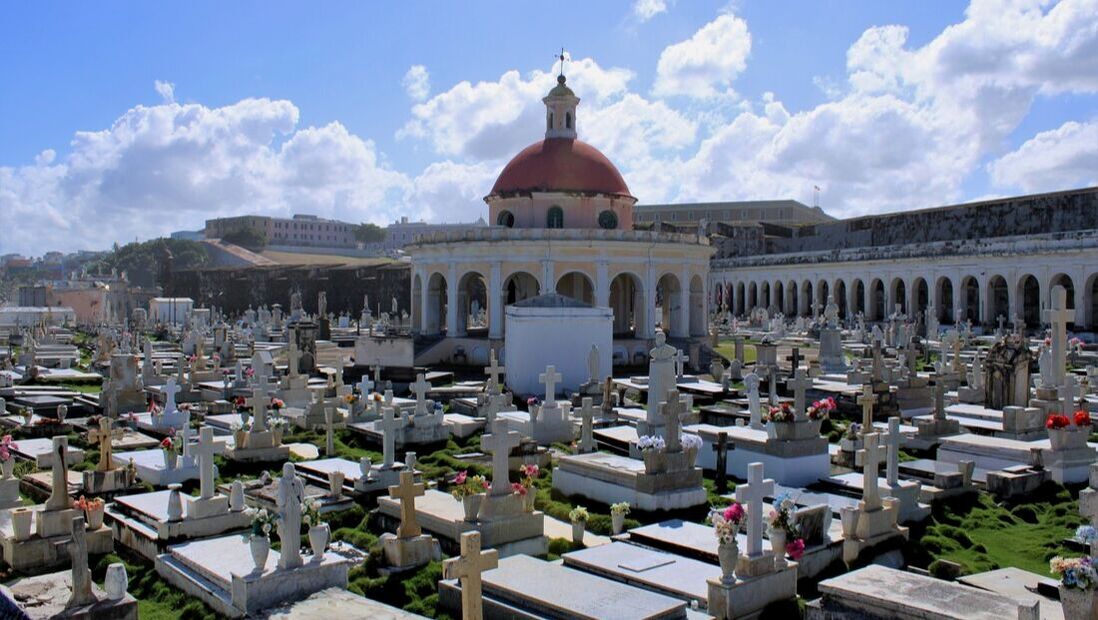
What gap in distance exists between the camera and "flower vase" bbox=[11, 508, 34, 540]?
9.83 meters

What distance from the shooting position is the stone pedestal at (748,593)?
26.1 feet

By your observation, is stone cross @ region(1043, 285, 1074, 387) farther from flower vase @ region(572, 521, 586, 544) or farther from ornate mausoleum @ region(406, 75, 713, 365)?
ornate mausoleum @ region(406, 75, 713, 365)

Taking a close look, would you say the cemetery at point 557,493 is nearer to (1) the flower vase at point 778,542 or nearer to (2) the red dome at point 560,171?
(1) the flower vase at point 778,542

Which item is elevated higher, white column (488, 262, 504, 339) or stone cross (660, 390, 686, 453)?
white column (488, 262, 504, 339)

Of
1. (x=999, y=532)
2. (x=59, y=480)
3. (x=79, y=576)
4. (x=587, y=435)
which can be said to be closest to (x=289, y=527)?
(x=79, y=576)

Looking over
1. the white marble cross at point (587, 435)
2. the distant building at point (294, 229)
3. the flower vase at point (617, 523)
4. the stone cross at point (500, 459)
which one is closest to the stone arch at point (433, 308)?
the white marble cross at point (587, 435)

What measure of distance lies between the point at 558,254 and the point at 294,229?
129 m

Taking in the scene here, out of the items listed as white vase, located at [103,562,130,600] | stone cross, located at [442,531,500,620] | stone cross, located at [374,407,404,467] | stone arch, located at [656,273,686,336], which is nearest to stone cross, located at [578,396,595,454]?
stone cross, located at [374,407,404,467]

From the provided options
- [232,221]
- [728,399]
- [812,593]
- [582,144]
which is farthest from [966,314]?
[232,221]

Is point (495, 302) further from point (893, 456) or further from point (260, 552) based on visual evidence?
point (260, 552)

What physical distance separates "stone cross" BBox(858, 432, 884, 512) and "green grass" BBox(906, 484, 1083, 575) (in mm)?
701

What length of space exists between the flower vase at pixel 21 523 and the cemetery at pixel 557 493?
28mm

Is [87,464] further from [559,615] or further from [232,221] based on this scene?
[232,221]

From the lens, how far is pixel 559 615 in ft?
24.0
